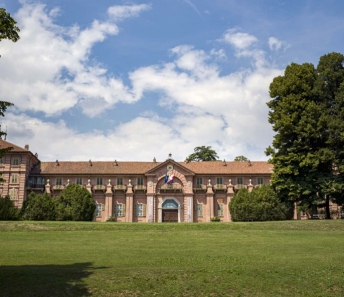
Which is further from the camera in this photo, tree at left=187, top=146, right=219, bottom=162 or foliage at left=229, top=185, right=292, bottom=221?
tree at left=187, top=146, right=219, bottom=162

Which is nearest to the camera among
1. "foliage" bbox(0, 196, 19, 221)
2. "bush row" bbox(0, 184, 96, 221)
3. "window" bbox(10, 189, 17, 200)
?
"foliage" bbox(0, 196, 19, 221)

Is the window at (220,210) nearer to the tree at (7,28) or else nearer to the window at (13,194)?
the window at (13,194)

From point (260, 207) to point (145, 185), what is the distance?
19104 mm

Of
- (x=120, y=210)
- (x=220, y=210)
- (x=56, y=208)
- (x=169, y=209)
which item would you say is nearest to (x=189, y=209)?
(x=169, y=209)

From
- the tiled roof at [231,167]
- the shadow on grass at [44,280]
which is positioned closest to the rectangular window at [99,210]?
the tiled roof at [231,167]

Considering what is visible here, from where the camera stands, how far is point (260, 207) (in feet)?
148

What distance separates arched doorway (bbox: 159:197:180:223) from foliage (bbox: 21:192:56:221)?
1543cm

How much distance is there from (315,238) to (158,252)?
41.8 ft

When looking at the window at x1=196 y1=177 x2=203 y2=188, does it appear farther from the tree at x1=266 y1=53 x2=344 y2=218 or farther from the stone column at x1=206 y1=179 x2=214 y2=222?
the tree at x1=266 y1=53 x2=344 y2=218

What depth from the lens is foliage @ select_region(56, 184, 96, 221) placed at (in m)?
49.1

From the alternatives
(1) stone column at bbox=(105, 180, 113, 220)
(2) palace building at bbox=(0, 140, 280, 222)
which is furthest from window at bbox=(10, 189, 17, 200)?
(1) stone column at bbox=(105, 180, 113, 220)

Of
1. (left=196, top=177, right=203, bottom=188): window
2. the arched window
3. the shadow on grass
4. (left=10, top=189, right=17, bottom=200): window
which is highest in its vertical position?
(left=196, top=177, right=203, bottom=188): window

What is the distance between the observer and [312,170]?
3975 centimetres

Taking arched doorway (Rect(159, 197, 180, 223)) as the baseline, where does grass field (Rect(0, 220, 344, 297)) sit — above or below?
below
